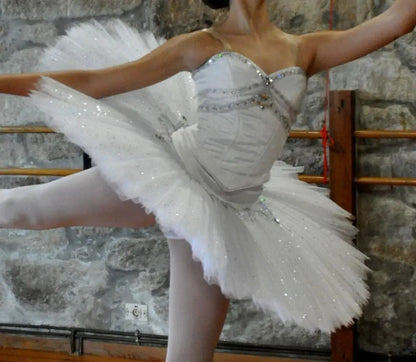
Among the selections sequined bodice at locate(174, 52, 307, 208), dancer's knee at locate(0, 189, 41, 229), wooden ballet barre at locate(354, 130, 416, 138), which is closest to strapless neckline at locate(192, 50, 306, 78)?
sequined bodice at locate(174, 52, 307, 208)

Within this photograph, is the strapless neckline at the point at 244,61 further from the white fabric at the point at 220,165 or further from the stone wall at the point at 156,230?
the stone wall at the point at 156,230

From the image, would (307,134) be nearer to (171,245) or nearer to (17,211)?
(171,245)

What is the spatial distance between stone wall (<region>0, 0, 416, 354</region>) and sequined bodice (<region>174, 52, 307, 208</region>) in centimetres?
98

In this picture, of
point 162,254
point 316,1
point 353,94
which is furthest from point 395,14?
point 162,254

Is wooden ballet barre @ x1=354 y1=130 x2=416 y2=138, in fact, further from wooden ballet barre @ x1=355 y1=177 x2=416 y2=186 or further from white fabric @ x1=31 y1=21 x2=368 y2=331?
white fabric @ x1=31 y1=21 x2=368 y2=331

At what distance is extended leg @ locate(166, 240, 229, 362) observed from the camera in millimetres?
1278

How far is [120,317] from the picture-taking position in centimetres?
258

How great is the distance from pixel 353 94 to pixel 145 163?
112 centimetres

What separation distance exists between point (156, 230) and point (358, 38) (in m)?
1.30

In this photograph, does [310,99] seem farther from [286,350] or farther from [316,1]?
[286,350]

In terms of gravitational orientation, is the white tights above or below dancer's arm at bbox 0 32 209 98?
below

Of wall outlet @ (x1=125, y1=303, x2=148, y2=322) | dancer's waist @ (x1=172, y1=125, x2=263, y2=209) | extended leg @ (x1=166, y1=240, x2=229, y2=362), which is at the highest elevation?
dancer's waist @ (x1=172, y1=125, x2=263, y2=209)

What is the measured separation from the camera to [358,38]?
1.36m

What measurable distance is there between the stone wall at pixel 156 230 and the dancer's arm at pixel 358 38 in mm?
894
